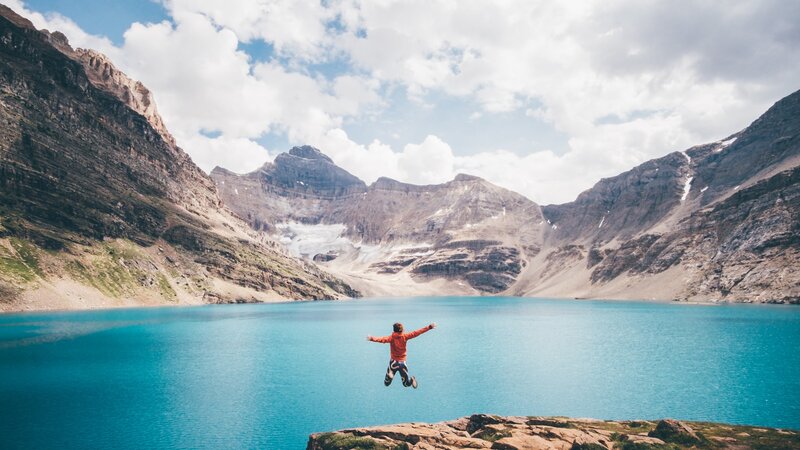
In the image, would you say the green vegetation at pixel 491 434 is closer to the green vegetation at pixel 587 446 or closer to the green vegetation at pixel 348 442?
the green vegetation at pixel 587 446

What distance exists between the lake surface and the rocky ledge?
13.5 metres

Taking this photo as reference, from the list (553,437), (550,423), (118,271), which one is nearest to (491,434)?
(553,437)

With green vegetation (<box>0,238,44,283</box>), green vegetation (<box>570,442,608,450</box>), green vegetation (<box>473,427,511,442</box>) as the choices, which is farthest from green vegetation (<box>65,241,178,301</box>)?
green vegetation (<box>570,442,608,450</box>)

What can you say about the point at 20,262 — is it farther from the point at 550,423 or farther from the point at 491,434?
the point at 550,423

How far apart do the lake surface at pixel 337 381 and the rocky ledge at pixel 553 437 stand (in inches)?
531

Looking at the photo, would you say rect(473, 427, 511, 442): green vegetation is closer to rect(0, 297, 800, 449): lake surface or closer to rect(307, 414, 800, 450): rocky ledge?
rect(307, 414, 800, 450): rocky ledge

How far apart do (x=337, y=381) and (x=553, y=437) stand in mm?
37622

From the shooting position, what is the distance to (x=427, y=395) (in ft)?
167

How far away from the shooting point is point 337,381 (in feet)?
190

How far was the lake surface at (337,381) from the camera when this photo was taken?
1588 inches

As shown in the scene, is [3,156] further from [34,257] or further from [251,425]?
[251,425]

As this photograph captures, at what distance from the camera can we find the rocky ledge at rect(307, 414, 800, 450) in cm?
2333

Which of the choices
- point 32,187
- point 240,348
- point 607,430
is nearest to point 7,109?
point 32,187

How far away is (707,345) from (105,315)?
145 m
